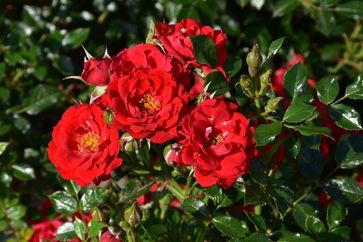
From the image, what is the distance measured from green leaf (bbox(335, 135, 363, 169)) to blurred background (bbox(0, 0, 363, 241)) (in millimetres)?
432

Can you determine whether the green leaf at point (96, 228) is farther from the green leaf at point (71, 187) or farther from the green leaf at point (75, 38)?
the green leaf at point (75, 38)

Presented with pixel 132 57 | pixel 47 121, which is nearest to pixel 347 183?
pixel 132 57

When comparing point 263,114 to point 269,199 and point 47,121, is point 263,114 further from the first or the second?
point 47,121

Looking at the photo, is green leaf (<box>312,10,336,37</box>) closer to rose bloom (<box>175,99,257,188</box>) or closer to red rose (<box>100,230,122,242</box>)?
rose bloom (<box>175,99,257,188</box>)

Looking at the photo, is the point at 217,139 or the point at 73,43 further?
the point at 73,43

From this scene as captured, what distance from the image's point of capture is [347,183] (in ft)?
4.94

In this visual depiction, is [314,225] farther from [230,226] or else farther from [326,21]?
[326,21]

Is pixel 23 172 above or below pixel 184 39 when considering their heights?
below

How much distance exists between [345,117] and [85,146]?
1.64 ft

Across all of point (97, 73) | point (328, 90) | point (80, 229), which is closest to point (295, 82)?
point (328, 90)

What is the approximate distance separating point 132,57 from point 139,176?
11.9 inches

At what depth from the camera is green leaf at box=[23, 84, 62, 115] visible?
2.11 meters

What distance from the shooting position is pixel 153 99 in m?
1.25

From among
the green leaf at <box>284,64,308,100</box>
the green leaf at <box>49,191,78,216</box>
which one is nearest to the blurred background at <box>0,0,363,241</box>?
the green leaf at <box>49,191,78,216</box>
